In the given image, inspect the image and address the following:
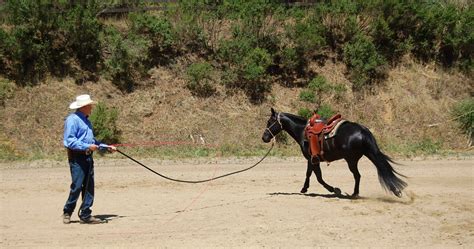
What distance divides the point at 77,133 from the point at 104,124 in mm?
10064

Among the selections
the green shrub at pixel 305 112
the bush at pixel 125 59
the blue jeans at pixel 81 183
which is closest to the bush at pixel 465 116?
the green shrub at pixel 305 112

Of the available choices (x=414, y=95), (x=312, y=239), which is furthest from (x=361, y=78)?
(x=312, y=239)

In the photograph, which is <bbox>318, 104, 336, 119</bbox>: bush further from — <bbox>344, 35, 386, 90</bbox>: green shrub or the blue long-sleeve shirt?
the blue long-sleeve shirt

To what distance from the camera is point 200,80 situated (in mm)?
21297

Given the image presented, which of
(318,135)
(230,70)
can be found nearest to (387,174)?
(318,135)

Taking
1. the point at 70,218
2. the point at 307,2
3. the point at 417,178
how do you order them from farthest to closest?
the point at 307,2 < the point at 417,178 < the point at 70,218

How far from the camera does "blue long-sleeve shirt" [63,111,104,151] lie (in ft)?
27.3

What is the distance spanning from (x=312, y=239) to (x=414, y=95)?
16.5m

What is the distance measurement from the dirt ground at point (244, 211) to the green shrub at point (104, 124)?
3.57 meters

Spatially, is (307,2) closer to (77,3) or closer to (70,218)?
(77,3)

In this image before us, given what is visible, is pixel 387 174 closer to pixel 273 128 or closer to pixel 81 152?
pixel 273 128

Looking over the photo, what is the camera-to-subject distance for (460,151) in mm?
18625

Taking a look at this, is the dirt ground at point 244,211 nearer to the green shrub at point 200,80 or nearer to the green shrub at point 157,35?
the green shrub at point 200,80

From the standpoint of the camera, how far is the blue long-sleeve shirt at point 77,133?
8312mm
